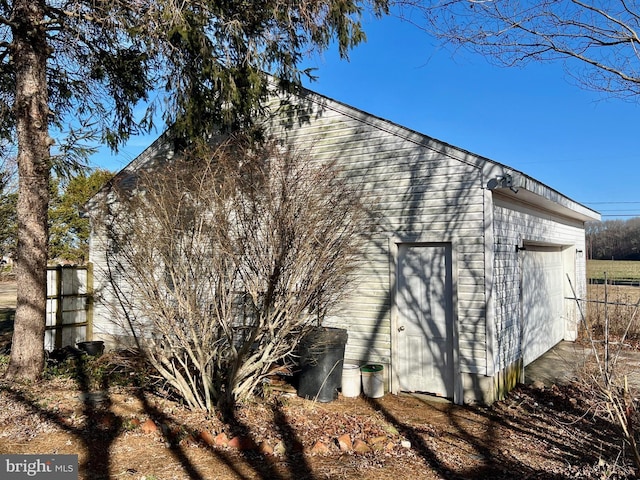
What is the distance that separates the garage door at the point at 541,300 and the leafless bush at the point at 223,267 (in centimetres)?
411

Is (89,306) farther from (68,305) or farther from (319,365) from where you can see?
(319,365)

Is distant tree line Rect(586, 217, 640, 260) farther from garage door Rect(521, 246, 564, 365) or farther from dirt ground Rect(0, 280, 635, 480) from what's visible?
dirt ground Rect(0, 280, 635, 480)

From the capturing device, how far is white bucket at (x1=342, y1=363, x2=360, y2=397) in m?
6.65

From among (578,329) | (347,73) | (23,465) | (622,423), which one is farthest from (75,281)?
(578,329)

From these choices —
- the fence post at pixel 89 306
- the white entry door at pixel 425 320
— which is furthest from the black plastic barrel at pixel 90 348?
the white entry door at pixel 425 320

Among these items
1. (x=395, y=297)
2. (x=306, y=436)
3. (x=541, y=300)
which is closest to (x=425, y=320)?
(x=395, y=297)

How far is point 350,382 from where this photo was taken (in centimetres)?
665

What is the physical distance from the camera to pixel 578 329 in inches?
460

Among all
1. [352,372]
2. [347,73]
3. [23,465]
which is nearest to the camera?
[23,465]

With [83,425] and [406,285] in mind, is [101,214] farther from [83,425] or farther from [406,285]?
[406,285]

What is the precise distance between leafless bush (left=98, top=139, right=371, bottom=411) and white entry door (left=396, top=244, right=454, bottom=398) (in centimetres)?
141

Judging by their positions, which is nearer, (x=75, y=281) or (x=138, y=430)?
(x=138, y=430)

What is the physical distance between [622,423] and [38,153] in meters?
7.73
